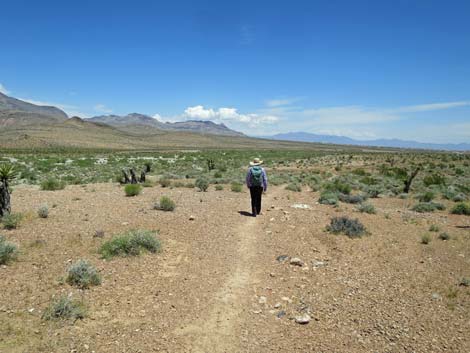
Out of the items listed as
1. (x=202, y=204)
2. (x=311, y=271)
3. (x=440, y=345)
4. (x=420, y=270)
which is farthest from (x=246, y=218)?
(x=440, y=345)

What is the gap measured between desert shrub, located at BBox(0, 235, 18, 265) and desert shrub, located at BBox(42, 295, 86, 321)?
7.18ft

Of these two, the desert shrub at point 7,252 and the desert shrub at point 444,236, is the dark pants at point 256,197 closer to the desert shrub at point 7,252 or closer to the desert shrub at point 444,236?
the desert shrub at point 444,236

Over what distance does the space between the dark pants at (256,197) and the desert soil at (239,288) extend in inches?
31.6

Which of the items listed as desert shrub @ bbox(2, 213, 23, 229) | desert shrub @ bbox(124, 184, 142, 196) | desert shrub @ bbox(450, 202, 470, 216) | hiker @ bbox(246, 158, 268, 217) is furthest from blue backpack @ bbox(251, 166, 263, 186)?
desert shrub @ bbox(450, 202, 470, 216)

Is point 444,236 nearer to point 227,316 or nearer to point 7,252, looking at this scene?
point 227,316

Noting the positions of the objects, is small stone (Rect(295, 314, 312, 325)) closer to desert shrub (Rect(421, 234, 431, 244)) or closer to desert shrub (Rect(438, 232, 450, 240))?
desert shrub (Rect(421, 234, 431, 244))

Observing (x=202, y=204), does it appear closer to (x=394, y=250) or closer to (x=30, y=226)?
(x=30, y=226)

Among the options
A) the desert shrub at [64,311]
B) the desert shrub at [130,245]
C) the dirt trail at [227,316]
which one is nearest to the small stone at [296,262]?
the dirt trail at [227,316]

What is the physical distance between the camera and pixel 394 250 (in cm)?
932

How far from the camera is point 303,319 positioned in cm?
554

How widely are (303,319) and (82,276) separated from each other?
386 cm

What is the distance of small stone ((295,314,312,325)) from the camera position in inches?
217

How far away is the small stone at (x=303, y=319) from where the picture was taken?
5504 mm

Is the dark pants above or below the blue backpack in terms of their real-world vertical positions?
below
